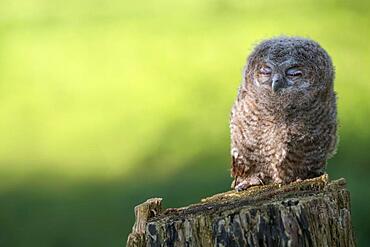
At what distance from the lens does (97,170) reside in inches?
250

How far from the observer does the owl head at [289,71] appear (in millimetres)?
3588

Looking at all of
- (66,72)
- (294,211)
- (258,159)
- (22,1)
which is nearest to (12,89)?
(66,72)

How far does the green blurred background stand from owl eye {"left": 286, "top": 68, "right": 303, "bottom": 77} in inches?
87.1

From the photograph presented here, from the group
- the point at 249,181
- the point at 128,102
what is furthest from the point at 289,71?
the point at 128,102

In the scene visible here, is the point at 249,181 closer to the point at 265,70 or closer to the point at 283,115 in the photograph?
the point at 283,115

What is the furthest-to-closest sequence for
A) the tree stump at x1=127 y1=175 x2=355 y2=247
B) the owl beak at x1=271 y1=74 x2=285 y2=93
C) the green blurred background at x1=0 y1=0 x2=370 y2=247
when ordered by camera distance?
the green blurred background at x1=0 y1=0 x2=370 y2=247, the owl beak at x1=271 y1=74 x2=285 y2=93, the tree stump at x1=127 y1=175 x2=355 y2=247

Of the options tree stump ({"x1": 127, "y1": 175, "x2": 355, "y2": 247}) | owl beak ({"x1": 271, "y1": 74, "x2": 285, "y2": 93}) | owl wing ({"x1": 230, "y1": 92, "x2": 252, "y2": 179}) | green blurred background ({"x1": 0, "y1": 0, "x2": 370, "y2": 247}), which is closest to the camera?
tree stump ({"x1": 127, "y1": 175, "x2": 355, "y2": 247})

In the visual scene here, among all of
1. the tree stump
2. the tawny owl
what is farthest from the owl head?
the tree stump

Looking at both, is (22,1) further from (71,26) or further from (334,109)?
(334,109)

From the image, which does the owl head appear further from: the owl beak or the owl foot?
the owl foot

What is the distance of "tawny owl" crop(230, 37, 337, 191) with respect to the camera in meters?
3.61

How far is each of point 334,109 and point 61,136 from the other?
3158 millimetres

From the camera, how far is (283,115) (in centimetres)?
375

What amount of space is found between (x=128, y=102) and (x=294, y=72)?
3238mm
